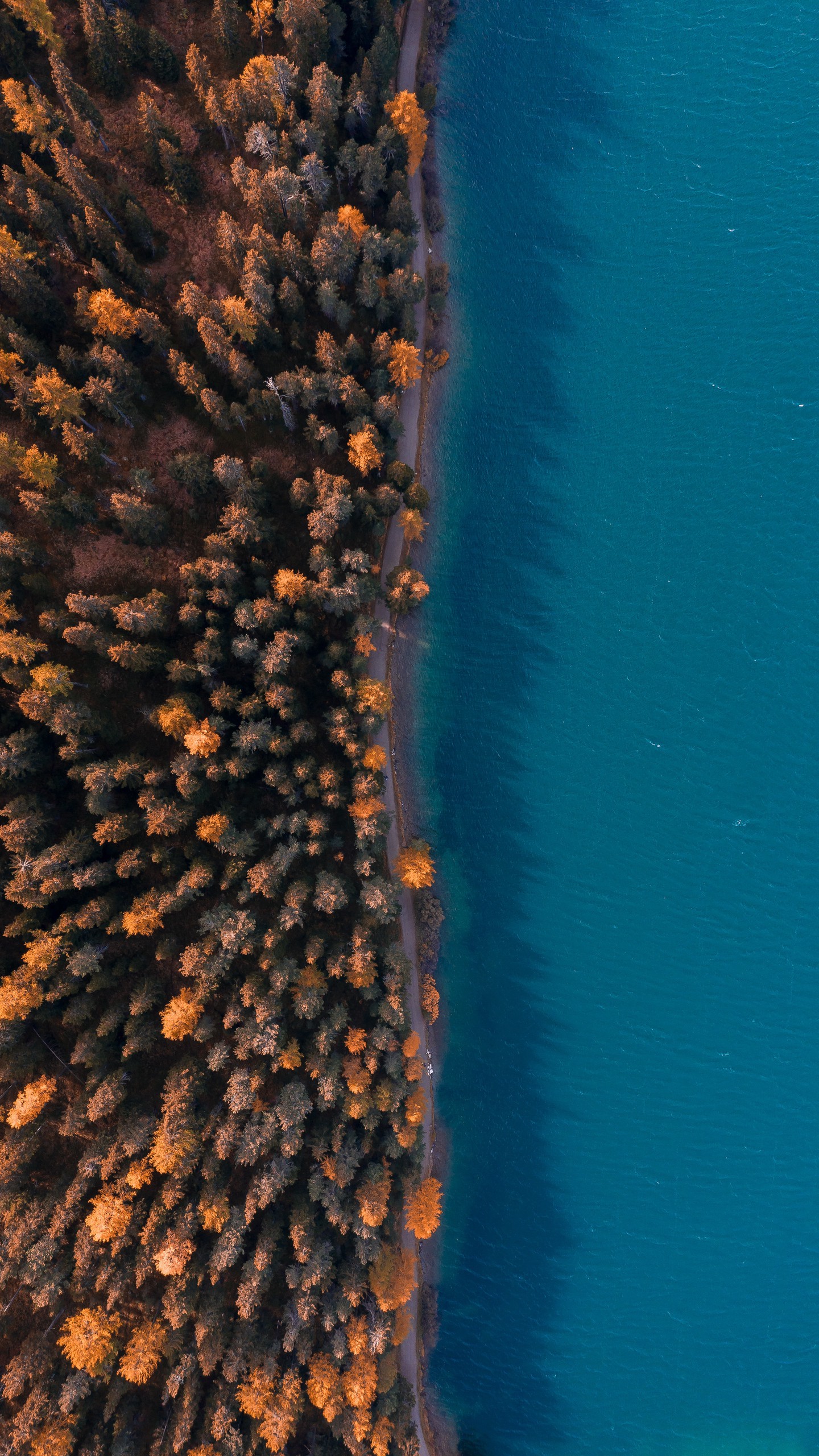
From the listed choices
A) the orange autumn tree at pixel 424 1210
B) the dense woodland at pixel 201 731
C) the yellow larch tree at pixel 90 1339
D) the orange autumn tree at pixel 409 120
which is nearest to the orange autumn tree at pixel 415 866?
the dense woodland at pixel 201 731

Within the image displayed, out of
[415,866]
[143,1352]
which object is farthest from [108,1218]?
[415,866]

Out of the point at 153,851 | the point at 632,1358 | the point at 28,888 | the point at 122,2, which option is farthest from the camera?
the point at 632,1358

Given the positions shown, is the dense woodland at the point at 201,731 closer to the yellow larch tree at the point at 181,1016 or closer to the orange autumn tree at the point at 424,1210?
the yellow larch tree at the point at 181,1016

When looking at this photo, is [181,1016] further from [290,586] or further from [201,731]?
[290,586]

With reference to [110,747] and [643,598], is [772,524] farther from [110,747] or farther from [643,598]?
[110,747]

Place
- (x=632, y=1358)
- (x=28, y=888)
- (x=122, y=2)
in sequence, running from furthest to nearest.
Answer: (x=632, y=1358) → (x=122, y=2) → (x=28, y=888)

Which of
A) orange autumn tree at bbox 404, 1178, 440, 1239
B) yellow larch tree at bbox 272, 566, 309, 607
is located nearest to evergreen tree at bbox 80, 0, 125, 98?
yellow larch tree at bbox 272, 566, 309, 607

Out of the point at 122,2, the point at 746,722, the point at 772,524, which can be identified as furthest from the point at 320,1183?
the point at 122,2
